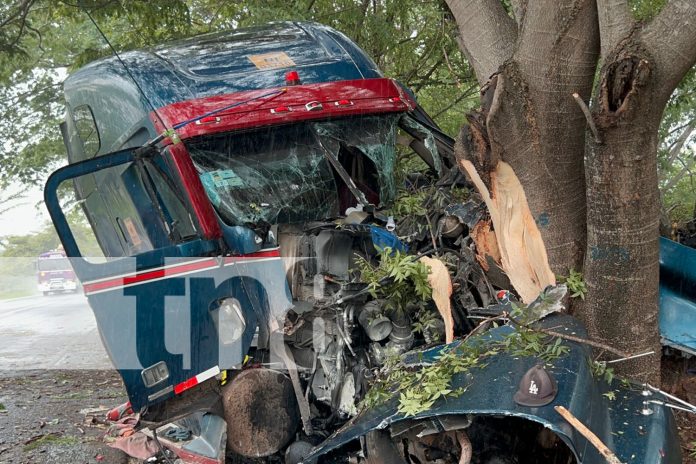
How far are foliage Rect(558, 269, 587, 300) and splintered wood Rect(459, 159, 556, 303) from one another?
0.19ft

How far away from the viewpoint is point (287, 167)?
394cm

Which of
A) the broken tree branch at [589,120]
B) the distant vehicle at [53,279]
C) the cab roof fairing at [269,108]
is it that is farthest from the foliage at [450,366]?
the distant vehicle at [53,279]

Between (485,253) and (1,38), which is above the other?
(1,38)

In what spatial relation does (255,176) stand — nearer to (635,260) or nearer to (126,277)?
(126,277)

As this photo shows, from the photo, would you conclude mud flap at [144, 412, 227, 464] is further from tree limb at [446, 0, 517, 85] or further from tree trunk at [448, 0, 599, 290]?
tree limb at [446, 0, 517, 85]

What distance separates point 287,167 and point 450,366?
1.72 metres

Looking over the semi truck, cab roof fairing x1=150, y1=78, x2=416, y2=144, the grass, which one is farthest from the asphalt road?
cab roof fairing x1=150, y1=78, x2=416, y2=144

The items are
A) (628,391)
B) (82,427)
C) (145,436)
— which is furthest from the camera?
(82,427)

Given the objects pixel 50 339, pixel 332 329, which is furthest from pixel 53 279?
pixel 332 329

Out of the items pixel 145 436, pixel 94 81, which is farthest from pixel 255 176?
pixel 145 436

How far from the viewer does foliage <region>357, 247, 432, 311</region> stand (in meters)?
3.34

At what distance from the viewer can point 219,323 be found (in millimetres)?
3693

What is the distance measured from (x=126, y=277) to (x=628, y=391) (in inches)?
97.4

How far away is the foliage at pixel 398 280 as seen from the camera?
3336 mm
